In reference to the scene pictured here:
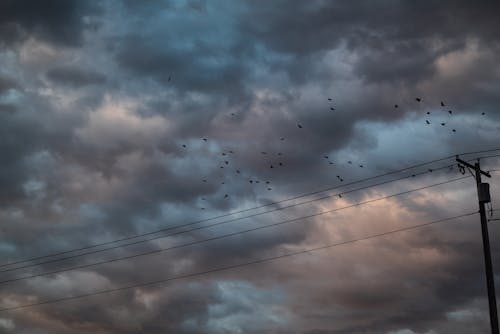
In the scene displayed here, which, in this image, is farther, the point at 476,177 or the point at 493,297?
the point at 476,177

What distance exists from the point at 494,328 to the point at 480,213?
301 inches

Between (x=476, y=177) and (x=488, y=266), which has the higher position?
(x=476, y=177)

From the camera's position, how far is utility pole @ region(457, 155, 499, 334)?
4366 centimetres

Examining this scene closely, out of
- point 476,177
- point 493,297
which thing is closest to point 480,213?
point 476,177

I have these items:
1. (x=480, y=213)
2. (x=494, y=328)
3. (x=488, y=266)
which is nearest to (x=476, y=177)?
(x=480, y=213)

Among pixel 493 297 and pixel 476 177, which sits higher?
pixel 476 177

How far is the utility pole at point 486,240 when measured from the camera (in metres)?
43.7

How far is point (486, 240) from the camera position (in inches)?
1809

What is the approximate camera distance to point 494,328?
4338 cm

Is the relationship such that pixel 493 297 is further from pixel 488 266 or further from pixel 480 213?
pixel 480 213

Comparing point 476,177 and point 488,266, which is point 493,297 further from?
point 476,177

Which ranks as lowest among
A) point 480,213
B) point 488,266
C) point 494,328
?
point 494,328

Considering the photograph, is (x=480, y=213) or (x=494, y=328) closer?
(x=494, y=328)

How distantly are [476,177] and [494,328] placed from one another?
407 inches
